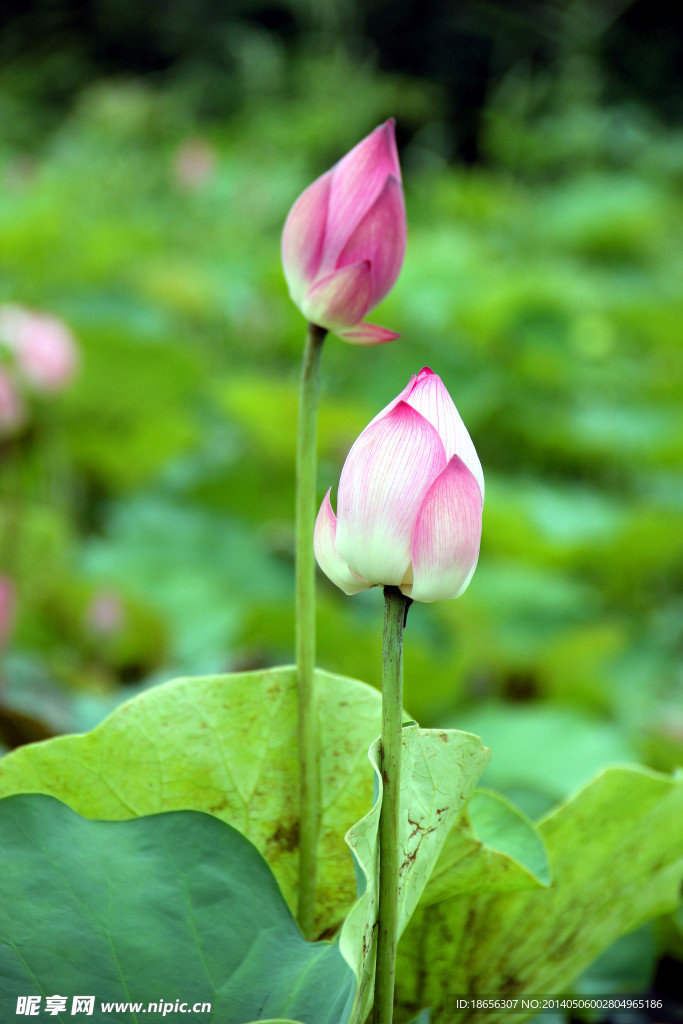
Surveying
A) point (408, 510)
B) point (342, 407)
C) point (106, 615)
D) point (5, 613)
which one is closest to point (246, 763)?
point (408, 510)

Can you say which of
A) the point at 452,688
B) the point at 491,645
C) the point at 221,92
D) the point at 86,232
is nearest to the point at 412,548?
the point at 452,688

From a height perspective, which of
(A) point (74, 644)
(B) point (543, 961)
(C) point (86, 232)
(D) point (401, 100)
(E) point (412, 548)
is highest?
(D) point (401, 100)

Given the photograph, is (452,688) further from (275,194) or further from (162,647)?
(275,194)

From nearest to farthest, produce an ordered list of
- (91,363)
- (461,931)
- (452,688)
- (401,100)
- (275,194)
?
(461,931) < (452,688) < (91,363) < (275,194) < (401,100)

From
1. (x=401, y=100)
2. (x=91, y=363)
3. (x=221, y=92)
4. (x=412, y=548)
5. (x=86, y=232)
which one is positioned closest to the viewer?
(x=412, y=548)

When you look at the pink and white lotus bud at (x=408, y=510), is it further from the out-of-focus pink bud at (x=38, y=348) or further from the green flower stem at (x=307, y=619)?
the out-of-focus pink bud at (x=38, y=348)

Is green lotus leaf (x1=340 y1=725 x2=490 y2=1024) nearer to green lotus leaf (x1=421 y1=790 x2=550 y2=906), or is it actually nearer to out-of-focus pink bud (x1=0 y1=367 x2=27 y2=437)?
green lotus leaf (x1=421 y1=790 x2=550 y2=906)

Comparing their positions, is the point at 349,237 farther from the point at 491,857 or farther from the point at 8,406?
the point at 8,406

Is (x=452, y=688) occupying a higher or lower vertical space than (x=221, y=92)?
lower

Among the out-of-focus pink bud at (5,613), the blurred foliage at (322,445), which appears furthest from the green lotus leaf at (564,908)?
the out-of-focus pink bud at (5,613)
